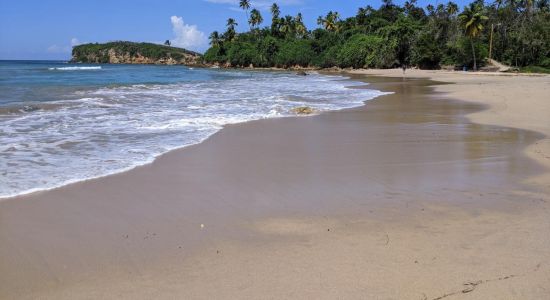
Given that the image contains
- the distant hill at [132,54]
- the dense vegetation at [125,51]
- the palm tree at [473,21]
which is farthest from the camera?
the dense vegetation at [125,51]

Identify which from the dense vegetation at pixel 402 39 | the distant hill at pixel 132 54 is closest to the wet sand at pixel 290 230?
the dense vegetation at pixel 402 39

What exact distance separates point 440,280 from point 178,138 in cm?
739

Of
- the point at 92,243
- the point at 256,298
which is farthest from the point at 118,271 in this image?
the point at 256,298

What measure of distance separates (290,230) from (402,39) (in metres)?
67.9

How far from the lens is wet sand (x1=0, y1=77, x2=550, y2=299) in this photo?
3441 mm

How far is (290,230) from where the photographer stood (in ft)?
14.9

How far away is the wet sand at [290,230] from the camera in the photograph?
11.3ft

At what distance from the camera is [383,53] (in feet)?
229

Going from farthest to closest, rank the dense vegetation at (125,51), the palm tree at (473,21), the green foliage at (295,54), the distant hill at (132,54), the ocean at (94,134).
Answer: the dense vegetation at (125,51) < the distant hill at (132,54) < the green foliage at (295,54) < the palm tree at (473,21) < the ocean at (94,134)

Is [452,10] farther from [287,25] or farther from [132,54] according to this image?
[132,54]

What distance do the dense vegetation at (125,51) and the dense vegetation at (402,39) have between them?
45.9 metres

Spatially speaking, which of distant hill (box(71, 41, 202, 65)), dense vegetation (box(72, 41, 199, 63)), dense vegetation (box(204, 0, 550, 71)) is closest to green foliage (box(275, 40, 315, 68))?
dense vegetation (box(204, 0, 550, 71))

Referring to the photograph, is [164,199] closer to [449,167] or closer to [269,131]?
[449,167]

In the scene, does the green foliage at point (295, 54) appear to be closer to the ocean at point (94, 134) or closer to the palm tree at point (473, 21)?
the palm tree at point (473, 21)
